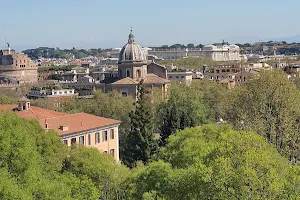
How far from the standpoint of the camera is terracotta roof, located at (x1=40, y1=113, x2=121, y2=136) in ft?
156

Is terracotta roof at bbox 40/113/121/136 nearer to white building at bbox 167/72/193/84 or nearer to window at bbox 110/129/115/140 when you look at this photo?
window at bbox 110/129/115/140

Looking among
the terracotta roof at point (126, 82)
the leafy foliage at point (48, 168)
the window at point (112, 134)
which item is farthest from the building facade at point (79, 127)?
the terracotta roof at point (126, 82)

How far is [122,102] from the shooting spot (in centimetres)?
6794

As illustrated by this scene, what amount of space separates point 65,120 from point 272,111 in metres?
18.3

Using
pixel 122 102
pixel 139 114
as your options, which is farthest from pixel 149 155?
pixel 122 102

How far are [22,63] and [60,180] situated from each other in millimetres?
122313

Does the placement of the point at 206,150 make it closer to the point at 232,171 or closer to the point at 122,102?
the point at 232,171

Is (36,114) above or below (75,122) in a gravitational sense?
above

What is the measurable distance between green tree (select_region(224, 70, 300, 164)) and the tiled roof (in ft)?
41.6

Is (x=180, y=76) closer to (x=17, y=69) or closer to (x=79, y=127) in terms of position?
(x=17, y=69)

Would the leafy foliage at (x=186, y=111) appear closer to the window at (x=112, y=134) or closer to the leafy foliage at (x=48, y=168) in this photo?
the window at (x=112, y=134)

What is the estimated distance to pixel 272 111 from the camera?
161 ft

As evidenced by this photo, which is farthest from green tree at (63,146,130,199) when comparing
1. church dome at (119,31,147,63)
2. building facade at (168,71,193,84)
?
building facade at (168,71,193,84)

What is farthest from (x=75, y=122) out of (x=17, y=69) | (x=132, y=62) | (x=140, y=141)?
(x=17, y=69)
